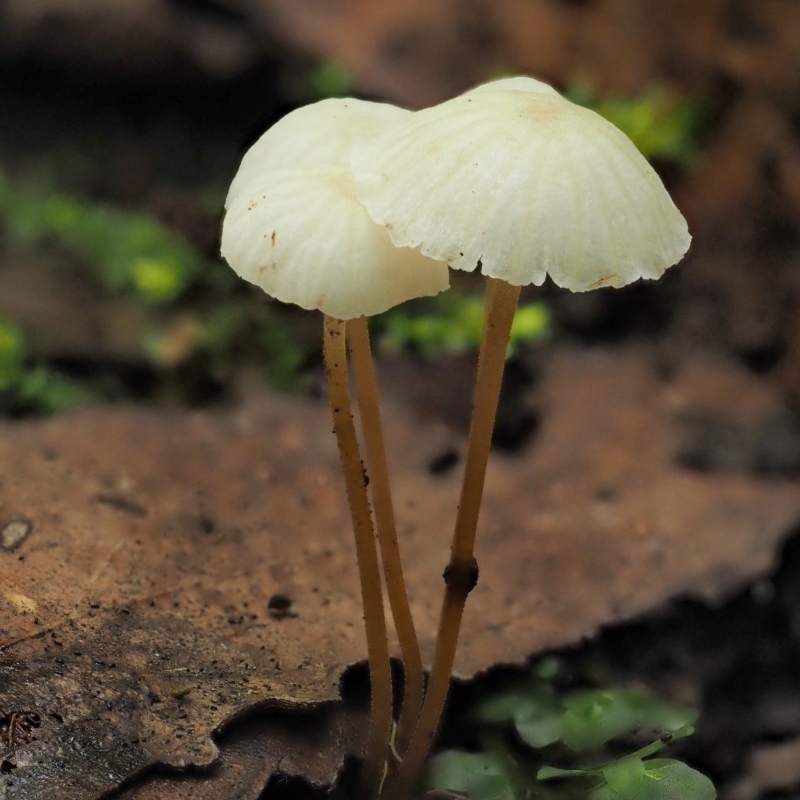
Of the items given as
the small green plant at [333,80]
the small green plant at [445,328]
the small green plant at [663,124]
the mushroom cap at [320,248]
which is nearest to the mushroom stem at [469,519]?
the mushroom cap at [320,248]

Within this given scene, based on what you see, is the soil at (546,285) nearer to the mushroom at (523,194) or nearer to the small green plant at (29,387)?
the small green plant at (29,387)

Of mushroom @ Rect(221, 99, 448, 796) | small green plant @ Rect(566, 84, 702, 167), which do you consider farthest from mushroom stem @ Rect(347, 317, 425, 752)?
small green plant @ Rect(566, 84, 702, 167)

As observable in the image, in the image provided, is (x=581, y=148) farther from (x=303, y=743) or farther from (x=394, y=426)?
(x=394, y=426)

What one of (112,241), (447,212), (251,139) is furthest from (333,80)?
(447,212)

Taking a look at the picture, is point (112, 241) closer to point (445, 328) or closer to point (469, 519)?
point (445, 328)

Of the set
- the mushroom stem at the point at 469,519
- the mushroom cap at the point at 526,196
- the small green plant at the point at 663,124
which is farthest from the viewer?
the small green plant at the point at 663,124

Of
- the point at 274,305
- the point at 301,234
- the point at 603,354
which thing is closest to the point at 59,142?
the point at 274,305
